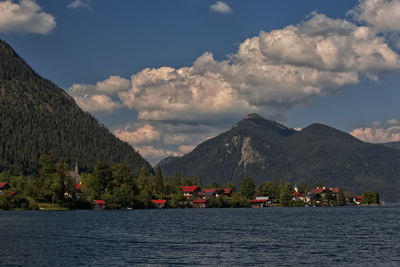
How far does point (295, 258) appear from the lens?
66875 mm

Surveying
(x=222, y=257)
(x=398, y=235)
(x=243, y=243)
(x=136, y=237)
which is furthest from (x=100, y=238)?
(x=398, y=235)

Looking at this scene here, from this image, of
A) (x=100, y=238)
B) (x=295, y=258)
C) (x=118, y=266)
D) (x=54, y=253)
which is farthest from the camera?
(x=100, y=238)

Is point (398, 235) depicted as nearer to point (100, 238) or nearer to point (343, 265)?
point (343, 265)

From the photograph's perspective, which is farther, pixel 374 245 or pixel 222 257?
pixel 374 245

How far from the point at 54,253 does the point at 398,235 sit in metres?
62.9

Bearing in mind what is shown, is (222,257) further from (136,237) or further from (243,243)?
(136,237)

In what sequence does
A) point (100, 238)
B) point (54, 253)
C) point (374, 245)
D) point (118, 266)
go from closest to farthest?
1. point (118, 266)
2. point (54, 253)
3. point (374, 245)
4. point (100, 238)

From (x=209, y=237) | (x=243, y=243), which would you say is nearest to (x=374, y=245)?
(x=243, y=243)

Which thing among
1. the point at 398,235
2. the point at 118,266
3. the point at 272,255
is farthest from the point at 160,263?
the point at 398,235

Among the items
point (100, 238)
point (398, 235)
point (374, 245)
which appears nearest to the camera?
point (374, 245)

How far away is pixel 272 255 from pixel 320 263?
323 inches

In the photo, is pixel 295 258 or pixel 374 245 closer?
pixel 295 258

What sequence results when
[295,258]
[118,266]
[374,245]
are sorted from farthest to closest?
[374,245], [295,258], [118,266]

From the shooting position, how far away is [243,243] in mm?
83812
